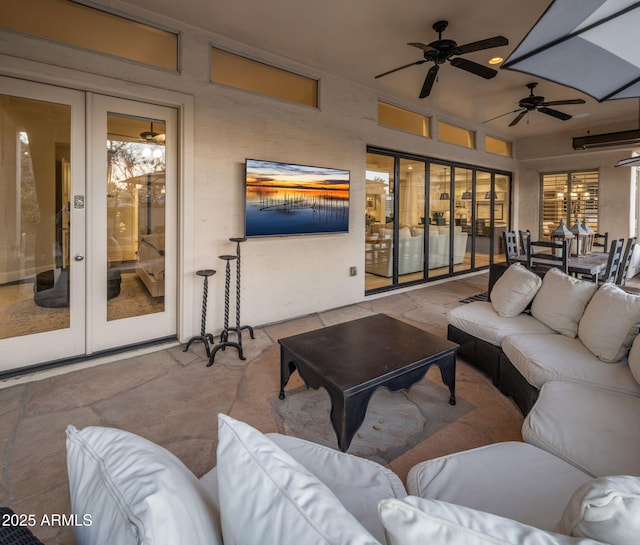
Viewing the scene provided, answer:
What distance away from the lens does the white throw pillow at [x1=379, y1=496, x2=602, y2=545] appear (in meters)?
0.60

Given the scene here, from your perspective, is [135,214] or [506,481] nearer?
[506,481]

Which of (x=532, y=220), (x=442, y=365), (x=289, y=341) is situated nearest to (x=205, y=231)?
(x=289, y=341)

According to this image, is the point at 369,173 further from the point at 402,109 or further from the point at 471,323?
the point at 471,323

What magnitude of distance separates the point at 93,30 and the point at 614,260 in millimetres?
5618

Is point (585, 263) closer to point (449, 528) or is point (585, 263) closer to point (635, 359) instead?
point (635, 359)

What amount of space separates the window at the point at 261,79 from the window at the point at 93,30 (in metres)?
0.47

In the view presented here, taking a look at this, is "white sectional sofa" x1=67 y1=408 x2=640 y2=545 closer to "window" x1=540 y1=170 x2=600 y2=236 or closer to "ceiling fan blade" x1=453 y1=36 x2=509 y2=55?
"ceiling fan blade" x1=453 y1=36 x2=509 y2=55

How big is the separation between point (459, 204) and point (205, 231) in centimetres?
544

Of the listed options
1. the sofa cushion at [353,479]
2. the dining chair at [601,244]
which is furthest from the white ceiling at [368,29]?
the sofa cushion at [353,479]

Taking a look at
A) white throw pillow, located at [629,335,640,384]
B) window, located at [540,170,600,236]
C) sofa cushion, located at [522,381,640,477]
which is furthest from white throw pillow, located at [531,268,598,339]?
window, located at [540,170,600,236]

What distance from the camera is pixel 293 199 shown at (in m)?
4.37

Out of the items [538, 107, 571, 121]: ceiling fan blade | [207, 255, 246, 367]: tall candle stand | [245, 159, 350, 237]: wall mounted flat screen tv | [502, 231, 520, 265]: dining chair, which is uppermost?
[538, 107, 571, 121]: ceiling fan blade

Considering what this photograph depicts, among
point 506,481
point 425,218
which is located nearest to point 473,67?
point 425,218

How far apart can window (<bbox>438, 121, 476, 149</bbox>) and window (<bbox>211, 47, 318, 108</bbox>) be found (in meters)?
2.97
